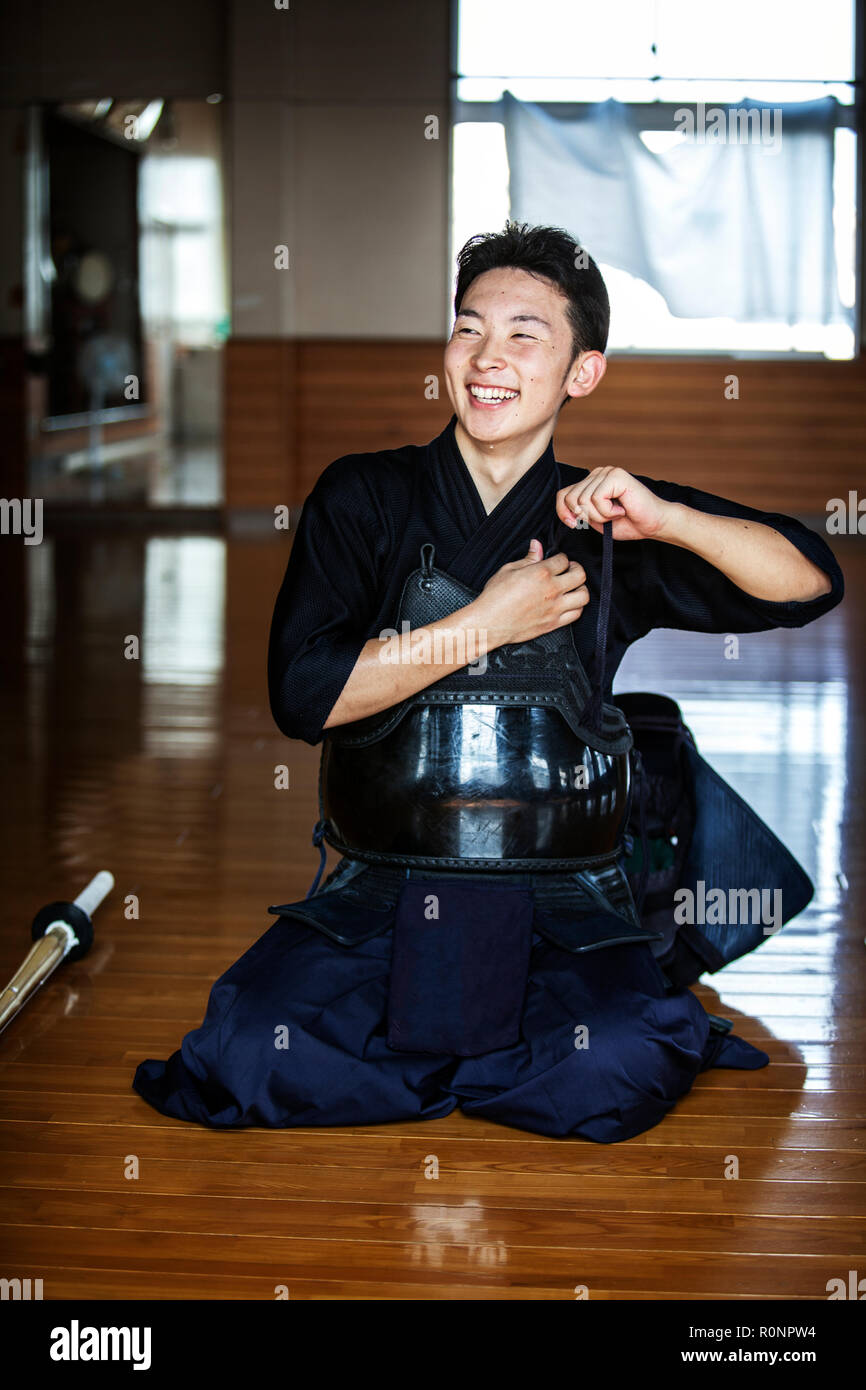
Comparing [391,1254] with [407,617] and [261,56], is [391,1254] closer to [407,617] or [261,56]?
[407,617]

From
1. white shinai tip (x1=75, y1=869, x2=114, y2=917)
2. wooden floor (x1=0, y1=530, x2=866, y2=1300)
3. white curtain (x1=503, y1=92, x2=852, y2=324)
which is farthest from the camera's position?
white curtain (x1=503, y1=92, x2=852, y2=324)

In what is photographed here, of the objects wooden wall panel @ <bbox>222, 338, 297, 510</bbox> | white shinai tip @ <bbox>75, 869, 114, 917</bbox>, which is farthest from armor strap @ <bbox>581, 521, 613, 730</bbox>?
wooden wall panel @ <bbox>222, 338, 297, 510</bbox>

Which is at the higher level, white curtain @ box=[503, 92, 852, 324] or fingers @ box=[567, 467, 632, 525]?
white curtain @ box=[503, 92, 852, 324]

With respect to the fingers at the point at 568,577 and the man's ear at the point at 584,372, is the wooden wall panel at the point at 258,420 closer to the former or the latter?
the man's ear at the point at 584,372

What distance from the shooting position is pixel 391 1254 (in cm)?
160

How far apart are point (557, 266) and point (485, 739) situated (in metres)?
0.62

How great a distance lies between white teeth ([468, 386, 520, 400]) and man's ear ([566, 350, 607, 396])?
10cm

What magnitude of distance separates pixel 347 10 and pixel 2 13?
203cm

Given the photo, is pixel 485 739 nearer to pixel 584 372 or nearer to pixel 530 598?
pixel 530 598

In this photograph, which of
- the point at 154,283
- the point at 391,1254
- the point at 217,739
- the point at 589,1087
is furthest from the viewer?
the point at 154,283

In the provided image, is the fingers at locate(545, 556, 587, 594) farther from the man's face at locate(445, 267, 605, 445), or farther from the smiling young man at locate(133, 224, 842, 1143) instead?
the man's face at locate(445, 267, 605, 445)

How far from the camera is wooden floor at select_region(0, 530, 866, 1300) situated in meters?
1.59

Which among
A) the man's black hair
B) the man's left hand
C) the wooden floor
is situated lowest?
the wooden floor

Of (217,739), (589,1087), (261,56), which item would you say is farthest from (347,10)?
(589,1087)
